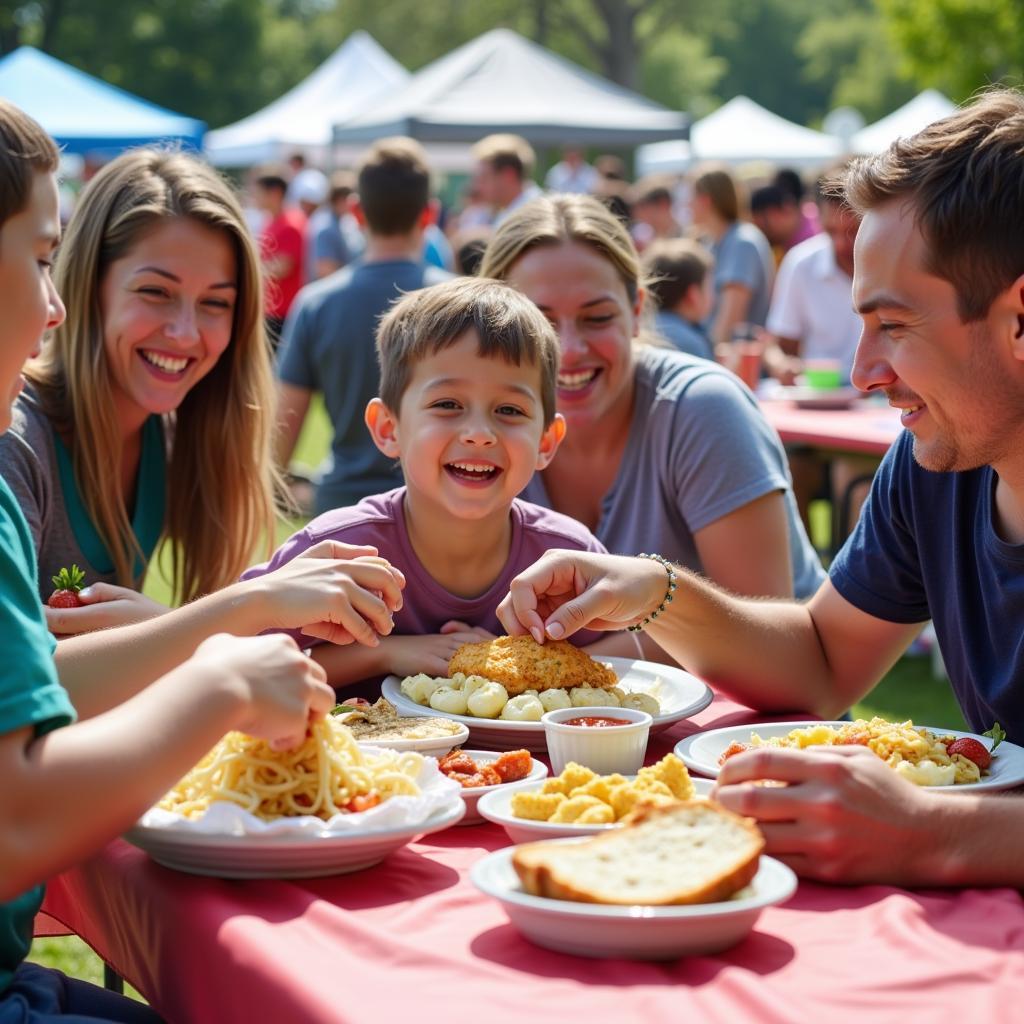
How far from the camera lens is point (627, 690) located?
2568 mm

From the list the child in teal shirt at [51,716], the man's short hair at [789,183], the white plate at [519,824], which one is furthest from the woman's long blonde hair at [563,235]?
the man's short hair at [789,183]

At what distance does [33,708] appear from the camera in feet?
5.07

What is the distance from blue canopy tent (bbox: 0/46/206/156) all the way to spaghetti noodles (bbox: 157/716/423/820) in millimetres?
15703

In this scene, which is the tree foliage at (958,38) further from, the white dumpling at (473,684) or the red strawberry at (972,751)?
the red strawberry at (972,751)

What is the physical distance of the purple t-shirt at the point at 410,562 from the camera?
2.86m

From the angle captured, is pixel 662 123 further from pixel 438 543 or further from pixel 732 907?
pixel 732 907

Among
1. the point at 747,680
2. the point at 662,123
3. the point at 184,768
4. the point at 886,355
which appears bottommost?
the point at 747,680

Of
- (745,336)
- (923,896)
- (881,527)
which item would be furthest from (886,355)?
(745,336)

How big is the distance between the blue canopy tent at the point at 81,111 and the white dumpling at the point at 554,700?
15293 millimetres

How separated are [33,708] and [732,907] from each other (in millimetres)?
781

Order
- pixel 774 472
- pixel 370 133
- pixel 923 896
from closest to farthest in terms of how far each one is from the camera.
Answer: pixel 923 896, pixel 774 472, pixel 370 133

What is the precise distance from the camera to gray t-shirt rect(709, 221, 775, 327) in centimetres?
1073

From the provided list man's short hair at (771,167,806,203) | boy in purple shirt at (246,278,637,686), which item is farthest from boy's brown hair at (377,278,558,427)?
man's short hair at (771,167,806,203)

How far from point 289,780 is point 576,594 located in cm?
87
